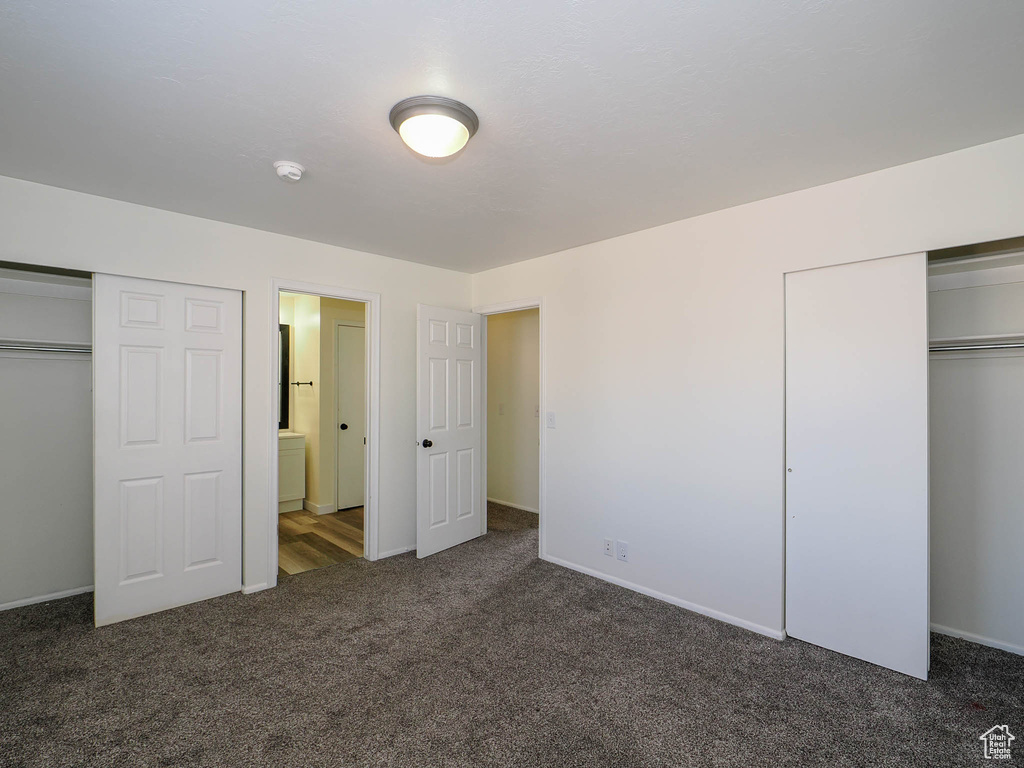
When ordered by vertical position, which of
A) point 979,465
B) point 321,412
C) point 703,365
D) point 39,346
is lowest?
point 979,465

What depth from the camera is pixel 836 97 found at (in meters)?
1.80

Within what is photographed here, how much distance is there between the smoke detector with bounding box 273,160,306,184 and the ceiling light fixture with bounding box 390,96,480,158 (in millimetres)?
693

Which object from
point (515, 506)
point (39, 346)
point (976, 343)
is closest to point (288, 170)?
point (39, 346)

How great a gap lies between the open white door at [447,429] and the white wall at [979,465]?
3209mm

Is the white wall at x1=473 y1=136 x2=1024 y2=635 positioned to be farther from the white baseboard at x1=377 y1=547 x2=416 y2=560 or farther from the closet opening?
the closet opening

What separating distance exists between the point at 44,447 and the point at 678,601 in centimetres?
415

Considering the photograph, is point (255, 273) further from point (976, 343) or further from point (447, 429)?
point (976, 343)

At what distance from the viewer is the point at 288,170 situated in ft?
7.70

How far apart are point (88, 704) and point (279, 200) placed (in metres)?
2.60

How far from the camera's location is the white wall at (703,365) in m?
2.31

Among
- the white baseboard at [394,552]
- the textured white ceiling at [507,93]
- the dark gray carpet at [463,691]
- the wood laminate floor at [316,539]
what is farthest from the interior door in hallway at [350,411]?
the textured white ceiling at [507,93]

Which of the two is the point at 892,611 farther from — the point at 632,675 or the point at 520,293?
the point at 520,293

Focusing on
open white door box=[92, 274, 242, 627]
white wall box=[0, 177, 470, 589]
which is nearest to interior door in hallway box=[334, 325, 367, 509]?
white wall box=[0, 177, 470, 589]

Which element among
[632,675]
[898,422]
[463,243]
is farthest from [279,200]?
[898,422]
